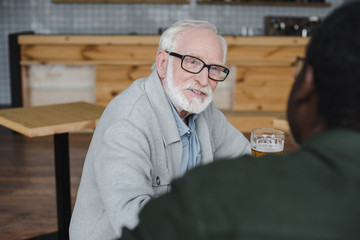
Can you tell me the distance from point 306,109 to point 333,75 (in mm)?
72

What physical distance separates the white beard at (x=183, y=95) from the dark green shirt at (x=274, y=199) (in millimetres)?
853

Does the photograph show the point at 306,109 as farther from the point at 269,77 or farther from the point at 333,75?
the point at 269,77

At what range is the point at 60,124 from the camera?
1616 mm

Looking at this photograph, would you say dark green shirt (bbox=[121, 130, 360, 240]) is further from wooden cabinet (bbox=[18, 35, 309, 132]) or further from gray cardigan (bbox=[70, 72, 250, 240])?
wooden cabinet (bbox=[18, 35, 309, 132])

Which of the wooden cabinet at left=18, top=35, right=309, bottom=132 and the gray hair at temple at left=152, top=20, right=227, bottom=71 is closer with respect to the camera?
the gray hair at temple at left=152, top=20, right=227, bottom=71

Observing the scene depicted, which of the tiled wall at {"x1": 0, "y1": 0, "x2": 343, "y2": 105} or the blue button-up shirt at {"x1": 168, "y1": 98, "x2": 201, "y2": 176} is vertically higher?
the tiled wall at {"x1": 0, "y1": 0, "x2": 343, "y2": 105}

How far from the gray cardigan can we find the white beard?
0.25 ft

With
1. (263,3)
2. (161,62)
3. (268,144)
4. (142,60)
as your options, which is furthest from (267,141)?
(263,3)

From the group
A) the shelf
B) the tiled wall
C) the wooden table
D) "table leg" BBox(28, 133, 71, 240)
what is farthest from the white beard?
the tiled wall

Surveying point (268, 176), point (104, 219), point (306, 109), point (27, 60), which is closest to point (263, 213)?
point (268, 176)

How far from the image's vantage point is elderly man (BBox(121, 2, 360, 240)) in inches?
17.3

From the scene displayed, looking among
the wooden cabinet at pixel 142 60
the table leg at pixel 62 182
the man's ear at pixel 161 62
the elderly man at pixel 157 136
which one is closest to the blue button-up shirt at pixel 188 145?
the elderly man at pixel 157 136

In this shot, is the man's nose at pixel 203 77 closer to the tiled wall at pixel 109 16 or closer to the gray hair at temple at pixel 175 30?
the gray hair at temple at pixel 175 30

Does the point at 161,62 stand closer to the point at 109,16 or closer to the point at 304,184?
the point at 304,184
